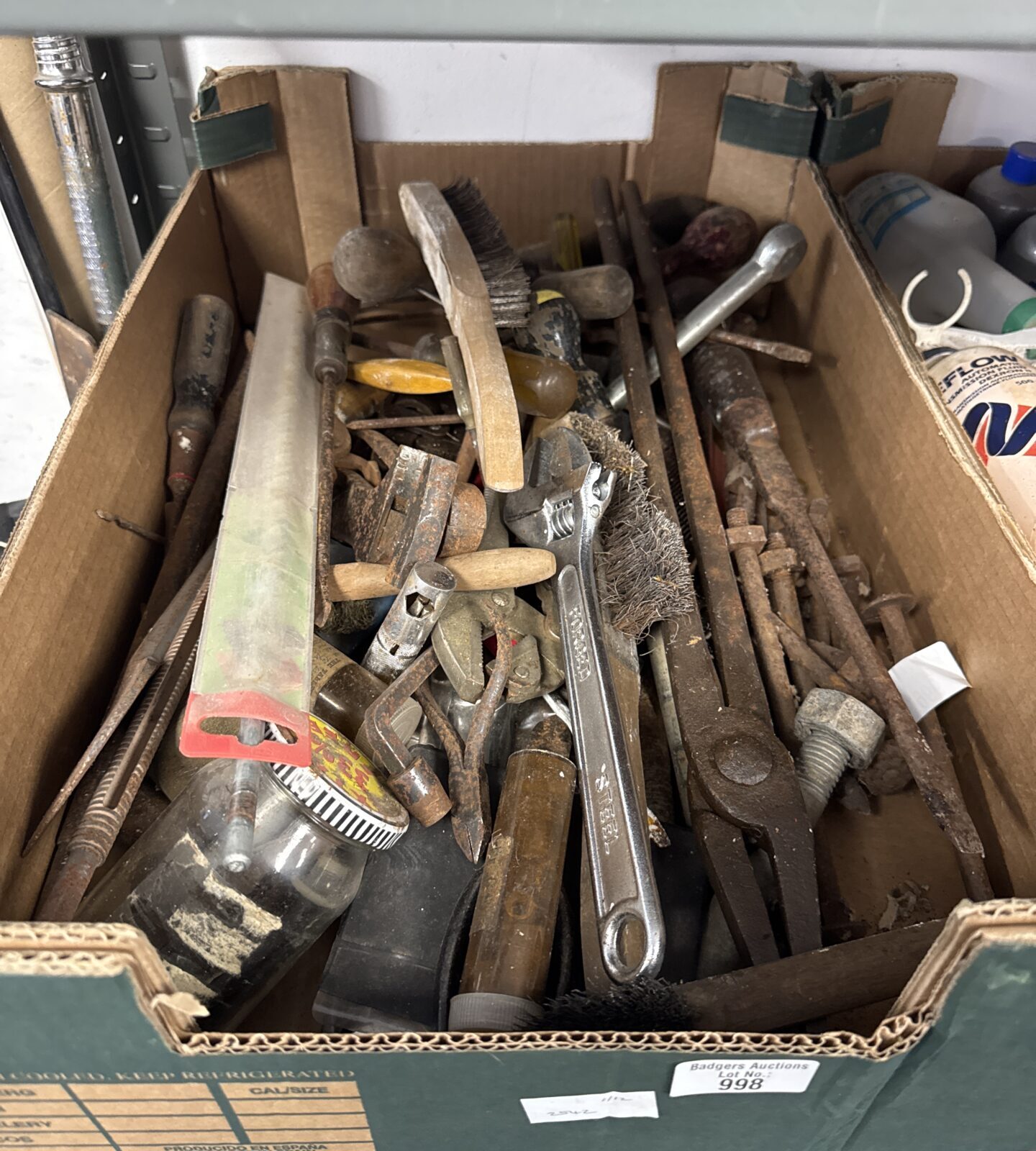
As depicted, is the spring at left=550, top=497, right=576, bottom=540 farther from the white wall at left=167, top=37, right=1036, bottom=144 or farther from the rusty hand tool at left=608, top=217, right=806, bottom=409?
the white wall at left=167, top=37, right=1036, bottom=144

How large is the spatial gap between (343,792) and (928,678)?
555 millimetres

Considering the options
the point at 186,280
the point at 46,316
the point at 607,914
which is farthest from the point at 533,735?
the point at 46,316

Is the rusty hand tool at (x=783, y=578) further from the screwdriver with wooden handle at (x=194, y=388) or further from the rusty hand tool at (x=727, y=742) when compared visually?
the screwdriver with wooden handle at (x=194, y=388)

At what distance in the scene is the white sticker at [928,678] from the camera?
33.1 inches

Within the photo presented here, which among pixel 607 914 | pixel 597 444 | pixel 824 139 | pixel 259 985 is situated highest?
pixel 824 139

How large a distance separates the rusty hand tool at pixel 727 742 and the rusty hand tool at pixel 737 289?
0.26 feet

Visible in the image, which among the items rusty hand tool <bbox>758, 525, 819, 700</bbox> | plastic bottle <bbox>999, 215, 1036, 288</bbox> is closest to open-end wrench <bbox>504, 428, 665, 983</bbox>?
rusty hand tool <bbox>758, 525, 819, 700</bbox>

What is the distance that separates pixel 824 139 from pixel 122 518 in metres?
1.01

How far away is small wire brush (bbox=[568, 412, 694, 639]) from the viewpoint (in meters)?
Result: 0.84

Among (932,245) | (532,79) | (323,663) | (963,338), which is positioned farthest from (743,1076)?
(532,79)

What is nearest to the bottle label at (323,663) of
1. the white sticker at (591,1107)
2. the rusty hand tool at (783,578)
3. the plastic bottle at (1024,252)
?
the white sticker at (591,1107)

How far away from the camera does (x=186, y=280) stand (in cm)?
111

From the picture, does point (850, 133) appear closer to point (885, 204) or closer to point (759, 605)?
point (885, 204)

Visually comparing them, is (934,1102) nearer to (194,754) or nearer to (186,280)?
(194,754)
